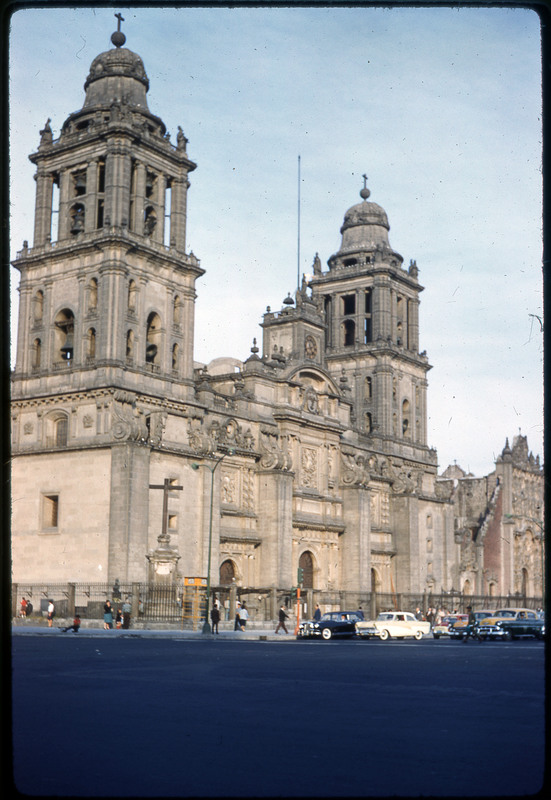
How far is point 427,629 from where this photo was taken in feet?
138

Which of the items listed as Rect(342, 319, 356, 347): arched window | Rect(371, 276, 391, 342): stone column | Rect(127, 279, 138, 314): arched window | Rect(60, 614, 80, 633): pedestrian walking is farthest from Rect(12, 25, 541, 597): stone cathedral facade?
Rect(342, 319, 356, 347): arched window

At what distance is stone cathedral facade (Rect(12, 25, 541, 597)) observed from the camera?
4666 cm

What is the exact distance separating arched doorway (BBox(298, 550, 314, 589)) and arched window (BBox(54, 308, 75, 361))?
791 inches

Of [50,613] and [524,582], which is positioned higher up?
[50,613]

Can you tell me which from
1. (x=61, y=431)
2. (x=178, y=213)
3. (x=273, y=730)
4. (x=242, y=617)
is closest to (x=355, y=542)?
(x=242, y=617)

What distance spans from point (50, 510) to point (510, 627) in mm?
22803

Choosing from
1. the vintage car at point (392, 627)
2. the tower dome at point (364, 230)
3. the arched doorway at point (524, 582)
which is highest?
the tower dome at point (364, 230)

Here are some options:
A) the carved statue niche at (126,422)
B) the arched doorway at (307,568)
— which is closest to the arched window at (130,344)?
the carved statue niche at (126,422)

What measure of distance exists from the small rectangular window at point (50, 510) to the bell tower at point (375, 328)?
27.9 m

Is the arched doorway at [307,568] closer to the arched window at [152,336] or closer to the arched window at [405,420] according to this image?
Answer: the arched window at [405,420]

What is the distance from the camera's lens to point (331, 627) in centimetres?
4044

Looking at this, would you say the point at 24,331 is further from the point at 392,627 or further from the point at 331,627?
the point at 392,627

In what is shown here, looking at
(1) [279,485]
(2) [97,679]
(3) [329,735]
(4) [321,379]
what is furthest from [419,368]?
(3) [329,735]

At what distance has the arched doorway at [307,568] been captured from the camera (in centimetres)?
6162
